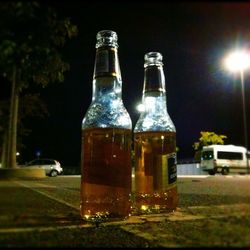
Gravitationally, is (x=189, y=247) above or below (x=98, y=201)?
below

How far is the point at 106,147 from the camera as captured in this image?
7.57 ft

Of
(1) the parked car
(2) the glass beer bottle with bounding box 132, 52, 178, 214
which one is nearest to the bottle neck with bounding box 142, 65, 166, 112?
(2) the glass beer bottle with bounding box 132, 52, 178, 214

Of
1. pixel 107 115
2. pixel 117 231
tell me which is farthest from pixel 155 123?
pixel 117 231

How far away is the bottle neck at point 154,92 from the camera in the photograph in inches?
111

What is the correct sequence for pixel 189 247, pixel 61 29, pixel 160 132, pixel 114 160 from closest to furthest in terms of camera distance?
pixel 189 247
pixel 61 29
pixel 114 160
pixel 160 132

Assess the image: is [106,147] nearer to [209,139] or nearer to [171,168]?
[171,168]

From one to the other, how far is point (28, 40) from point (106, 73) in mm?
863

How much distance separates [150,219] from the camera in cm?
243

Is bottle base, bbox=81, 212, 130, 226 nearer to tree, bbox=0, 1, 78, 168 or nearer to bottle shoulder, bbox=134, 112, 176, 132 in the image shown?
bottle shoulder, bbox=134, 112, 176, 132

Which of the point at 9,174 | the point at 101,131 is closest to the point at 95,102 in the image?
the point at 101,131

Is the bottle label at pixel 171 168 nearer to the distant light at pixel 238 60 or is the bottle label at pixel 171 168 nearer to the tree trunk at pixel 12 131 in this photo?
the tree trunk at pixel 12 131

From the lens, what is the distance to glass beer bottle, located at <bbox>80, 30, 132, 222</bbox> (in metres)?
2.26

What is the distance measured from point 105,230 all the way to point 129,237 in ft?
0.59

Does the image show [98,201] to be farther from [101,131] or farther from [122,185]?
[101,131]
